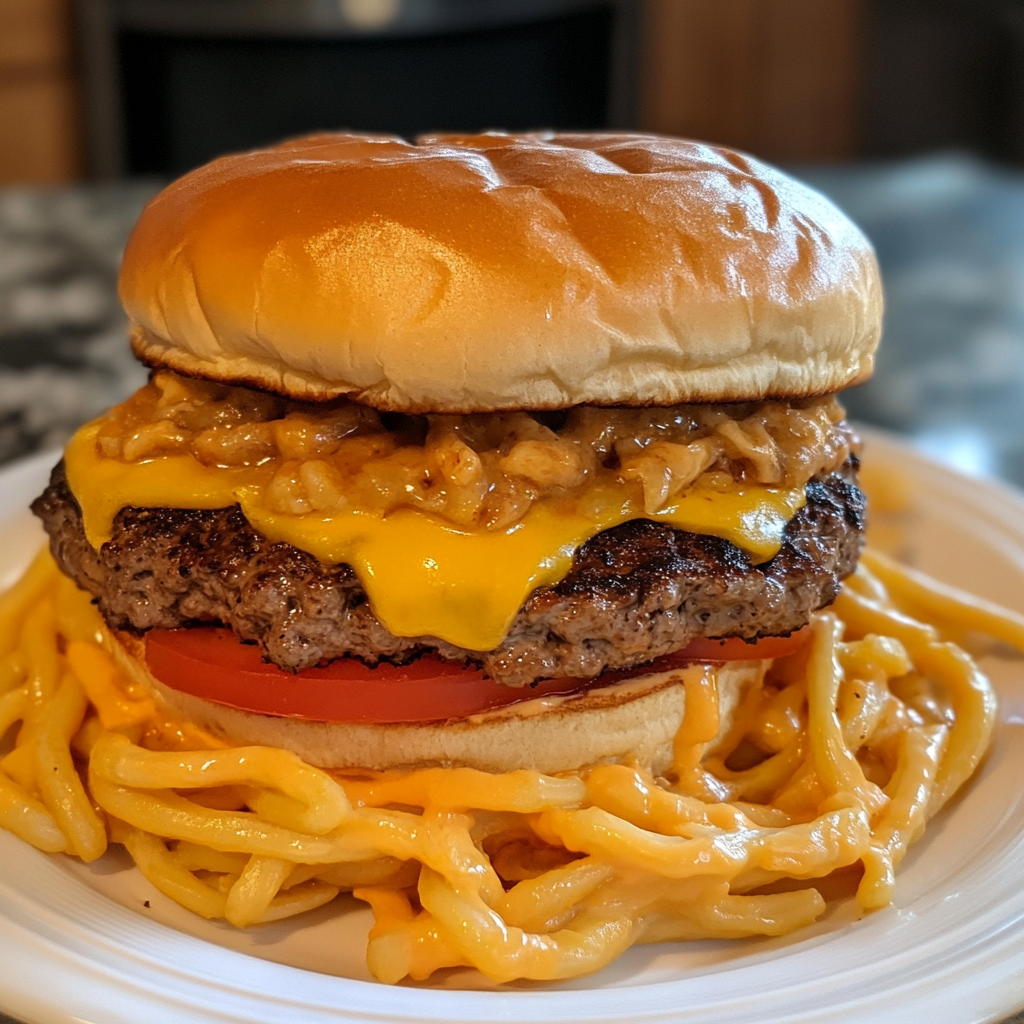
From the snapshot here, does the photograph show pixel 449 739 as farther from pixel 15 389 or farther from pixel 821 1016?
pixel 15 389

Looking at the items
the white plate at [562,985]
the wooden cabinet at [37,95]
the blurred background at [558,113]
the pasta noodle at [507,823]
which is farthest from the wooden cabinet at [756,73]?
the white plate at [562,985]

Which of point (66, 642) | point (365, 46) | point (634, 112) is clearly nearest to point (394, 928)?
point (66, 642)

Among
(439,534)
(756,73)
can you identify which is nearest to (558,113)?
(756,73)

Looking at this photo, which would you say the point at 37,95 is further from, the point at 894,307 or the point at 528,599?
the point at 528,599

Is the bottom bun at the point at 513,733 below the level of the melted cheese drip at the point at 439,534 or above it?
below

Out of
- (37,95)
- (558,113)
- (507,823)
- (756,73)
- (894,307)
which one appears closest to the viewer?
(507,823)

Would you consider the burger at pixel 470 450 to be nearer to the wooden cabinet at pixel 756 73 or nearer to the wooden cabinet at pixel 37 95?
the wooden cabinet at pixel 37 95
